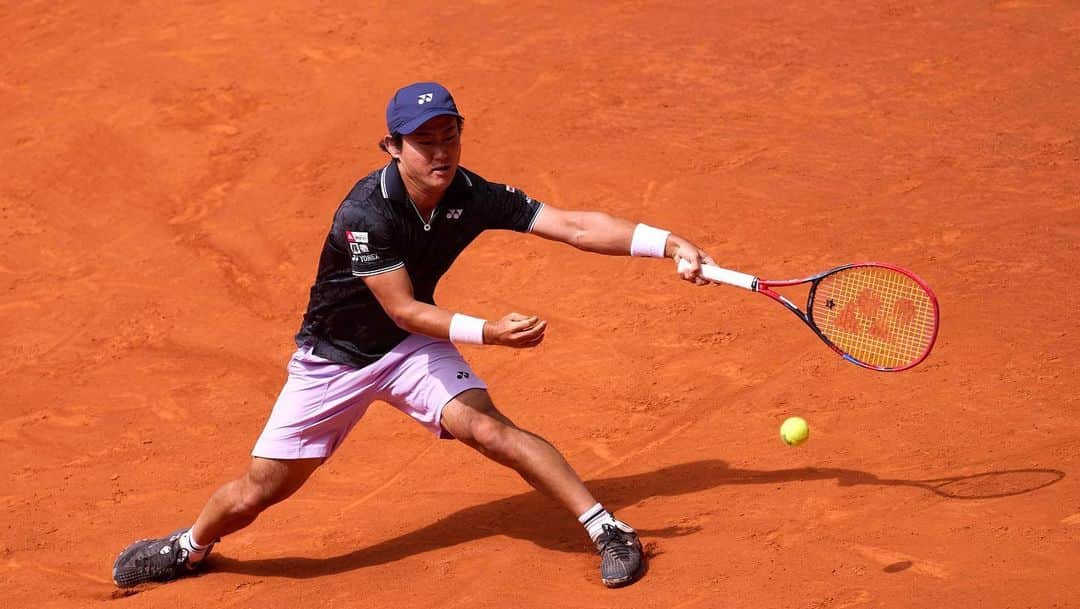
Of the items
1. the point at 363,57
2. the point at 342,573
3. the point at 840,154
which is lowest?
the point at 342,573

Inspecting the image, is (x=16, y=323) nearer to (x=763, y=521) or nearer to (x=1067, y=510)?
(x=763, y=521)

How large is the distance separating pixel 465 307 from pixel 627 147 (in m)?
2.35

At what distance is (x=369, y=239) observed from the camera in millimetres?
5273

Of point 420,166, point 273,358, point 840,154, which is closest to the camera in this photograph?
point 420,166

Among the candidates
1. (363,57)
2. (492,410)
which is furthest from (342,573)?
(363,57)

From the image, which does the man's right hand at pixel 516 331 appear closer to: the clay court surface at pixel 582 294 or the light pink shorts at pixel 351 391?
the light pink shorts at pixel 351 391

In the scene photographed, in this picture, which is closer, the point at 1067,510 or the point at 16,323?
the point at 1067,510

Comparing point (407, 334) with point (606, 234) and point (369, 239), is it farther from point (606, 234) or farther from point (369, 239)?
point (606, 234)

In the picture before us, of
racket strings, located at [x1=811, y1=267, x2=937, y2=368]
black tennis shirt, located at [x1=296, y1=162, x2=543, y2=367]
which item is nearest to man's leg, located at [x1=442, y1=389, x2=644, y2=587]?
black tennis shirt, located at [x1=296, y1=162, x2=543, y2=367]

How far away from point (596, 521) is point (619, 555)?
20cm

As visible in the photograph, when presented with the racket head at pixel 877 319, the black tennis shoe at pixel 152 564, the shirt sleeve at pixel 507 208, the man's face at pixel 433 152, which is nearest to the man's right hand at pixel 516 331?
the man's face at pixel 433 152

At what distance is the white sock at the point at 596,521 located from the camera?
541 centimetres

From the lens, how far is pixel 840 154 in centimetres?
959

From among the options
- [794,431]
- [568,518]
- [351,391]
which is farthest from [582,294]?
[351,391]
